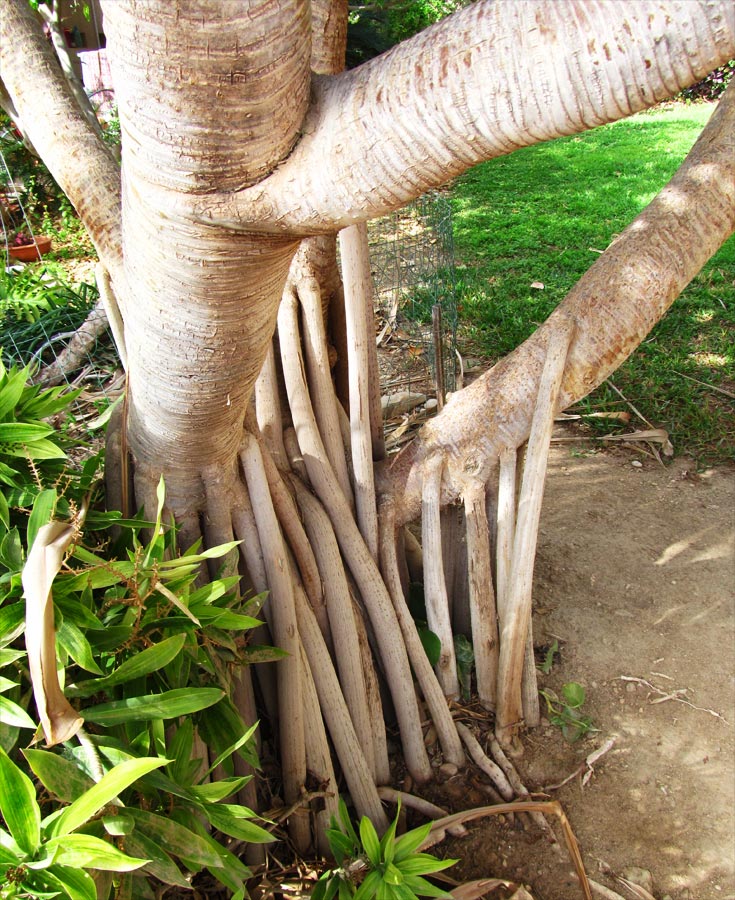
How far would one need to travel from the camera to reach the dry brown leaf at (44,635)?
1.01 m

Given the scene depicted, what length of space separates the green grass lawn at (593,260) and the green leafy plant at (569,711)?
1.61 meters

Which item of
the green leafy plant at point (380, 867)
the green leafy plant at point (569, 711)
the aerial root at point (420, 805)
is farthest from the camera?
the green leafy plant at point (569, 711)

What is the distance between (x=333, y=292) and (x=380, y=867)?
5.26ft

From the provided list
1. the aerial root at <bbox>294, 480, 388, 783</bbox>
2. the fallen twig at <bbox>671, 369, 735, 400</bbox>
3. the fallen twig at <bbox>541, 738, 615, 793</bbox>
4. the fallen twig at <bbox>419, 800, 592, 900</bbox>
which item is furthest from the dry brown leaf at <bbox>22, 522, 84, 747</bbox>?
the fallen twig at <bbox>671, 369, 735, 400</bbox>

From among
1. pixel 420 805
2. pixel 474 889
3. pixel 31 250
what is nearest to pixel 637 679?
pixel 420 805

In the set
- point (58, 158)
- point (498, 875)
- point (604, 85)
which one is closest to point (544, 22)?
point (604, 85)

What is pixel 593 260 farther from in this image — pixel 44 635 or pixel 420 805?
pixel 44 635

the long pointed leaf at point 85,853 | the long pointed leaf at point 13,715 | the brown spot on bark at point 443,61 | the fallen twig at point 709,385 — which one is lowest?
the fallen twig at point 709,385

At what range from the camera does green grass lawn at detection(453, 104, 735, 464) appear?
4145mm

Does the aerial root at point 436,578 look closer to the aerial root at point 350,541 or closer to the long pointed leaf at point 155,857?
the aerial root at point 350,541

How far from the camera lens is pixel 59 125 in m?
2.03

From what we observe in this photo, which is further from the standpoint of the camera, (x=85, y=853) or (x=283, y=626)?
(x=283, y=626)

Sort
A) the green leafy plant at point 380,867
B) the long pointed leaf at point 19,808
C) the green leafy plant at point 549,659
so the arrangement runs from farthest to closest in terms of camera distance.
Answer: the green leafy plant at point 549,659 → the green leafy plant at point 380,867 → the long pointed leaf at point 19,808

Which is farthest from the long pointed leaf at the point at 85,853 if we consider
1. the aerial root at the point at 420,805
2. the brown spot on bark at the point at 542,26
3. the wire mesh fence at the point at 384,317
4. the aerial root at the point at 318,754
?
the wire mesh fence at the point at 384,317
